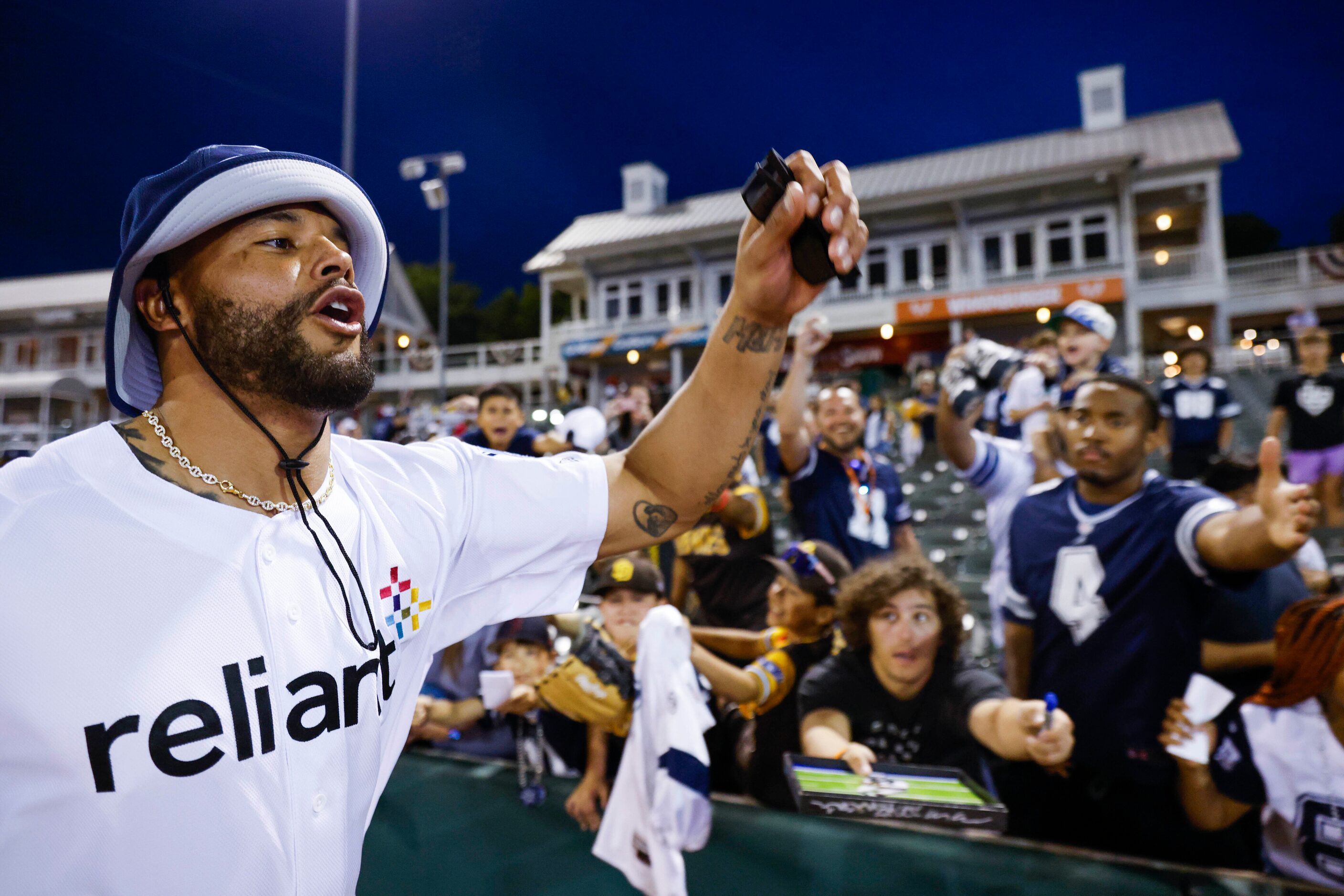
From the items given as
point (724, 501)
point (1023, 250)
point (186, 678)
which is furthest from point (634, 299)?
point (186, 678)

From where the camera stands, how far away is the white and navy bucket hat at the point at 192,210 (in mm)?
1096

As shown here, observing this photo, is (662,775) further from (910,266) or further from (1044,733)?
(910,266)

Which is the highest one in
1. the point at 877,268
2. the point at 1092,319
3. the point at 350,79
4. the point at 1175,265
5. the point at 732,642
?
the point at 877,268

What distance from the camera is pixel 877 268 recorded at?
23.8 meters

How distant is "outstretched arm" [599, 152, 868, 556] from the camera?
3.73ft

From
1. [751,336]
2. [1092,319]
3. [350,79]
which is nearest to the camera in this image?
[751,336]

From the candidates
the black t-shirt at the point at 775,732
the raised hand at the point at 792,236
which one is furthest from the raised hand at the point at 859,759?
the raised hand at the point at 792,236

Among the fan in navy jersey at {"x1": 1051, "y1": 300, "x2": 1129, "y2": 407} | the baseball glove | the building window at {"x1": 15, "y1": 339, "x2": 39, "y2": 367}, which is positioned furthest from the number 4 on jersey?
the building window at {"x1": 15, "y1": 339, "x2": 39, "y2": 367}

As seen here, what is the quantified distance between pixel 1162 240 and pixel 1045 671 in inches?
988

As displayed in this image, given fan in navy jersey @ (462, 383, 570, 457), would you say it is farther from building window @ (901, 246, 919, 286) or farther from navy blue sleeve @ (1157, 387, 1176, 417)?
building window @ (901, 246, 919, 286)

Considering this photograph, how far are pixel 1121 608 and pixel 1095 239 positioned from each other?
2151 centimetres

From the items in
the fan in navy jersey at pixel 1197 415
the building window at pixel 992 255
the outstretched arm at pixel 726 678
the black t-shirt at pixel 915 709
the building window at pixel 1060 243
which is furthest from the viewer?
the building window at pixel 992 255

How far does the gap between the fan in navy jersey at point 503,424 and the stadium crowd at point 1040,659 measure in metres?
1.38

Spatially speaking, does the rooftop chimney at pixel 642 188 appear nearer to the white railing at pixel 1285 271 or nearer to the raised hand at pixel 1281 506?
the white railing at pixel 1285 271
